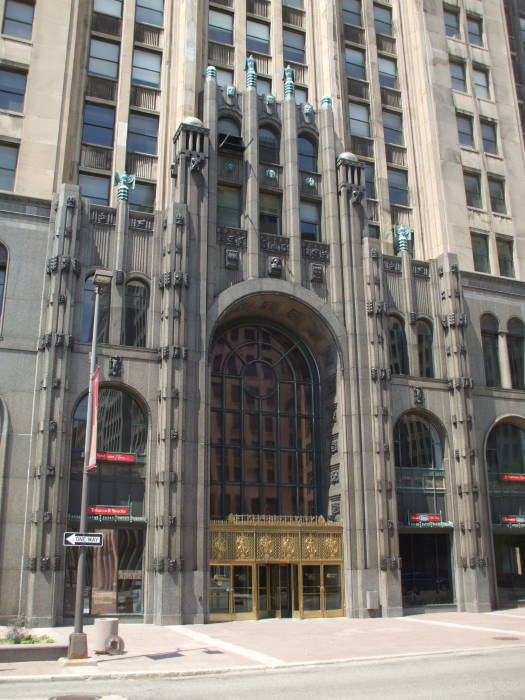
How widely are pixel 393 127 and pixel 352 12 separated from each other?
369 inches

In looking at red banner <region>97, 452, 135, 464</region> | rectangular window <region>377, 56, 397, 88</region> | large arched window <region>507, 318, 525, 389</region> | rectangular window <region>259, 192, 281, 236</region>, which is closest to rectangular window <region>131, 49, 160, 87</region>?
rectangular window <region>259, 192, 281, 236</region>

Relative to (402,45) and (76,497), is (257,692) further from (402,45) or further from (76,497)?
(402,45)

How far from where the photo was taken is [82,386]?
105ft

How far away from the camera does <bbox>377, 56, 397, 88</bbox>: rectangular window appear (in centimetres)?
4978

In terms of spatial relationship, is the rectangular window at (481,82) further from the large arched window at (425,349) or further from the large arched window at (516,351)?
the large arched window at (425,349)

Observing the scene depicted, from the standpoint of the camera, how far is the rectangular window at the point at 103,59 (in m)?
41.1

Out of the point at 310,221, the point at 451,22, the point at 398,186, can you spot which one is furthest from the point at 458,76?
the point at 310,221

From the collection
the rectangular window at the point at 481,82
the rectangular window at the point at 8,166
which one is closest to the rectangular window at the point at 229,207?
the rectangular window at the point at 8,166

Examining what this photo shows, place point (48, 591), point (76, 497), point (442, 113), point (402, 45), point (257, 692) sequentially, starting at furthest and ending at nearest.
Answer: point (402, 45) < point (442, 113) < point (76, 497) < point (48, 591) < point (257, 692)

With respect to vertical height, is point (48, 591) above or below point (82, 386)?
below

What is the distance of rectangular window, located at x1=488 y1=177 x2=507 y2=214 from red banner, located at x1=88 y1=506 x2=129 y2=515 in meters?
31.8

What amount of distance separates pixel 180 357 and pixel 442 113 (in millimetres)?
26970

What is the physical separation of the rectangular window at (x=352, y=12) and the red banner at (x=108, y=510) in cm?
3694

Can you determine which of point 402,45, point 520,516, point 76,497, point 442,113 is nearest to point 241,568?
point 76,497
